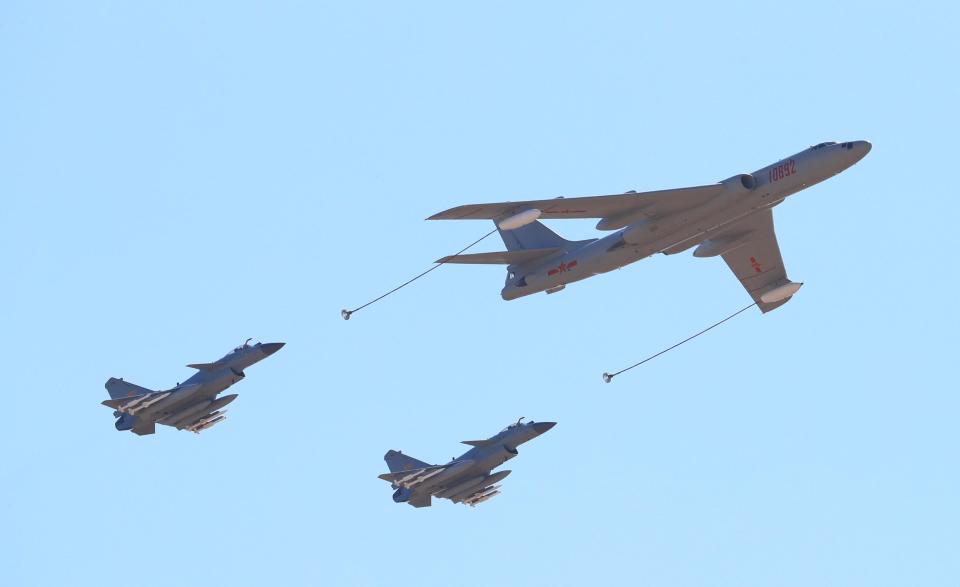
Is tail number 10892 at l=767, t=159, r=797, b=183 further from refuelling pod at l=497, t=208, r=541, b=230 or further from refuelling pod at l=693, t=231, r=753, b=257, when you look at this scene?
refuelling pod at l=497, t=208, r=541, b=230

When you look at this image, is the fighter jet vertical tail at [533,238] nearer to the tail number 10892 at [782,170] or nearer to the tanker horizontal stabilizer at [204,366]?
the tail number 10892 at [782,170]

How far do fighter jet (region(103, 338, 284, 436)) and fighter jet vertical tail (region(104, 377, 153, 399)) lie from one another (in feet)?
4.42

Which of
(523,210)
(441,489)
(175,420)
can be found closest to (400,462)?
(441,489)

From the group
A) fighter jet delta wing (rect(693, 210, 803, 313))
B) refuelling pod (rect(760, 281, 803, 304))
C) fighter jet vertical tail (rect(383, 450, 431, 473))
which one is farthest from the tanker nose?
refuelling pod (rect(760, 281, 803, 304))

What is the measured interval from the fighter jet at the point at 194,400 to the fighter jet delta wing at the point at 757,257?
20.7 meters

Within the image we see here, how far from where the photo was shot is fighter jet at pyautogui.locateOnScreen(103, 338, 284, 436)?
219 feet

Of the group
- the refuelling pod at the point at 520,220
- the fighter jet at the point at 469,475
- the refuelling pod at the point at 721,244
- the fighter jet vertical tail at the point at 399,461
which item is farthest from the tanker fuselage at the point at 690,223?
the fighter jet vertical tail at the point at 399,461

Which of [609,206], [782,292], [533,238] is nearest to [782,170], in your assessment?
[609,206]

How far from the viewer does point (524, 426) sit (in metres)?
69.7

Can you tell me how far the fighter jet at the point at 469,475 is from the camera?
68500 millimetres

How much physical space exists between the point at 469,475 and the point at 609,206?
795 inches

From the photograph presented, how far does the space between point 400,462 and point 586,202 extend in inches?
1157

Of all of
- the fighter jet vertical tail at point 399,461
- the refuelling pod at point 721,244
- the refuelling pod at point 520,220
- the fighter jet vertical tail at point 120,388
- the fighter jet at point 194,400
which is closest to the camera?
the refuelling pod at point 520,220

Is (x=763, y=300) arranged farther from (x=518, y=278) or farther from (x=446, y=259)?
(x=446, y=259)
